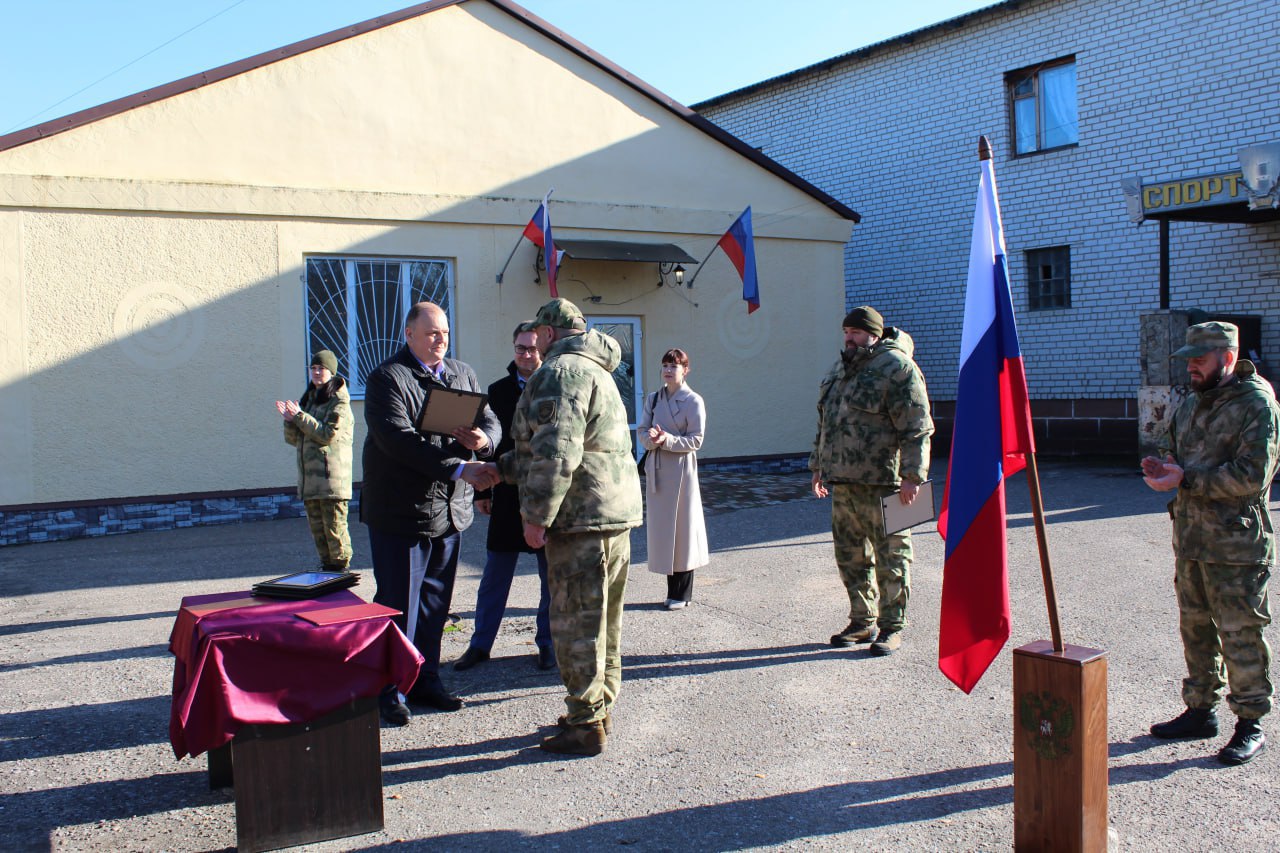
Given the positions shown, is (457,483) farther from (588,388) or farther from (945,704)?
(945,704)

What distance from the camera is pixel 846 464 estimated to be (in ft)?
19.6

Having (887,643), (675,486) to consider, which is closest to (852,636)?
(887,643)

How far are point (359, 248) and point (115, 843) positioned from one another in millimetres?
9355

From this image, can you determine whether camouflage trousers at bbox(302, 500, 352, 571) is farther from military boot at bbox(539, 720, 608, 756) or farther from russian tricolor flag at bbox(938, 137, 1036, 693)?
russian tricolor flag at bbox(938, 137, 1036, 693)

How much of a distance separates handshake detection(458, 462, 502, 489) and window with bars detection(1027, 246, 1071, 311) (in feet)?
47.2

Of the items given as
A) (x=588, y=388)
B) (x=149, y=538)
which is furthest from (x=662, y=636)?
(x=149, y=538)

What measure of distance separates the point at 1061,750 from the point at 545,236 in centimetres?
988

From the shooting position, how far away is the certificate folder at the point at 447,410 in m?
4.61

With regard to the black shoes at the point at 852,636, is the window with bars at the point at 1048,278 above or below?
above

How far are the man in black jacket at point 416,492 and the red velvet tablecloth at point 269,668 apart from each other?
0.98 m

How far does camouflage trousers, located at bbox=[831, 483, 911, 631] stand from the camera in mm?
5934

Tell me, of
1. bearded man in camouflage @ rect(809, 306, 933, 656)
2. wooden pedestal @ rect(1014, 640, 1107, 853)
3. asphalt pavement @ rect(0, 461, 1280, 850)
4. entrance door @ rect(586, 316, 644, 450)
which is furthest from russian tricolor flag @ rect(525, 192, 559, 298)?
wooden pedestal @ rect(1014, 640, 1107, 853)

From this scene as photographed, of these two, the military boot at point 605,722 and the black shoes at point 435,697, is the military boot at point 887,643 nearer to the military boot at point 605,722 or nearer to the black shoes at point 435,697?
the military boot at point 605,722

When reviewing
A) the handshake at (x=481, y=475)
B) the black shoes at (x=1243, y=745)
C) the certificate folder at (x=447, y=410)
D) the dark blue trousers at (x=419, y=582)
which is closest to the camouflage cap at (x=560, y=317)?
the certificate folder at (x=447, y=410)
